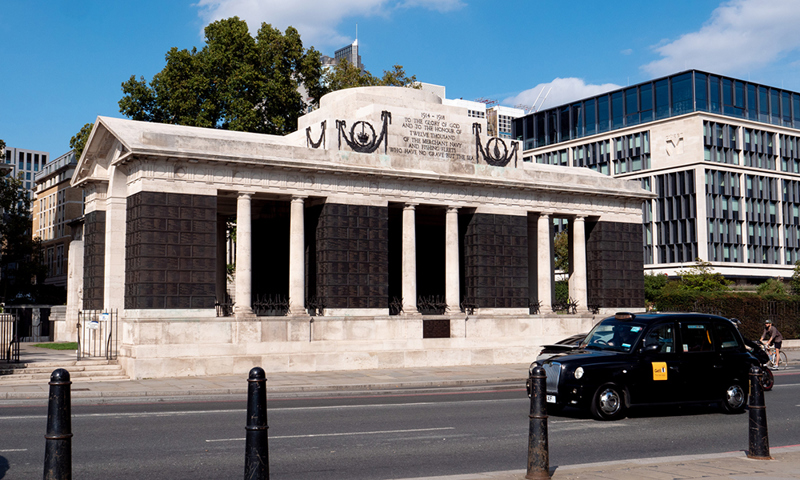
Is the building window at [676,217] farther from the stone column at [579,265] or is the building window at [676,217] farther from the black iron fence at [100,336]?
the black iron fence at [100,336]

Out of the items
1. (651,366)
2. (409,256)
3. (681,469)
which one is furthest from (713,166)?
(681,469)

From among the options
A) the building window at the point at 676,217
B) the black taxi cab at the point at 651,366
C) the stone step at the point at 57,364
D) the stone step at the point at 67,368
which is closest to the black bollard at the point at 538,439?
the black taxi cab at the point at 651,366

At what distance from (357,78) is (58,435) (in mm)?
44560

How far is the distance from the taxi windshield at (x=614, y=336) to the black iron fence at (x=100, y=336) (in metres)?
16.8

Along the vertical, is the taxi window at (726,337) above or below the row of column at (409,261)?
below

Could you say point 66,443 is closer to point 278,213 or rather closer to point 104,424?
point 104,424

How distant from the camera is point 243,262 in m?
27.0

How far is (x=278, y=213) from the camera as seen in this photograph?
3350cm

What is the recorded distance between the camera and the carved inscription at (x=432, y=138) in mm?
30625

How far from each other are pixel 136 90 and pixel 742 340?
1495 inches

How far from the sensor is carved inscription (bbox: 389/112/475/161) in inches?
1206

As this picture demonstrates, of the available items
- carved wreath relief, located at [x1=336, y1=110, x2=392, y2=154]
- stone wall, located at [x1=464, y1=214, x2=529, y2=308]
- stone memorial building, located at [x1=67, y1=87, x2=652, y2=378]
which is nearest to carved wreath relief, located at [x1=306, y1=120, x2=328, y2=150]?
stone memorial building, located at [x1=67, y1=87, x2=652, y2=378]

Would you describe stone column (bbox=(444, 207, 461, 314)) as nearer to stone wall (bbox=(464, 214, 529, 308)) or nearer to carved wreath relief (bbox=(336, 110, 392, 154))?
stone wall (bbox=(464, 214, 529, 308))

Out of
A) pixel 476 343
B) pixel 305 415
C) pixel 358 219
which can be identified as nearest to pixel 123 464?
Result: pixel 305 415
